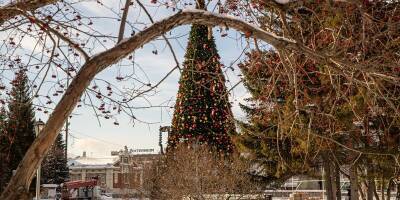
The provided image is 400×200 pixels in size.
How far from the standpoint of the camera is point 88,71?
421cm

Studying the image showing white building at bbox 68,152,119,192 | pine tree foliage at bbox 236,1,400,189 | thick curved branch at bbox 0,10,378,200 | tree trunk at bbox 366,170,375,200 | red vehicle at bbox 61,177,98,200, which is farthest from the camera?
white building at bbox 68,152,119,192

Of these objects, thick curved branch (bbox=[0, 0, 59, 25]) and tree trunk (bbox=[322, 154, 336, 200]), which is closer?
thick curved branch (bbox=[0, 0, 59, 25])

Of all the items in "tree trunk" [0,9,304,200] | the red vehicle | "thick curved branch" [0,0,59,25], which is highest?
"thick curved branch" [0,0,59,25]

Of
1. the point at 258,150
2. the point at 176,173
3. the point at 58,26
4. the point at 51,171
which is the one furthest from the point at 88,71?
the point at 51,171

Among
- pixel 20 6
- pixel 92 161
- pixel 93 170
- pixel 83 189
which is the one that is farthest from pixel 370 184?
pixel 92 161

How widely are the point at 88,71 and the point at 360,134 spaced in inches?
393

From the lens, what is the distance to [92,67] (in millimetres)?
4207

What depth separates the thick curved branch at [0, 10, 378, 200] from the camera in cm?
413

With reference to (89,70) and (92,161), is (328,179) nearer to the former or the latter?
(89,70)

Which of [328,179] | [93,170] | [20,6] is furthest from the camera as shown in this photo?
[93,170]

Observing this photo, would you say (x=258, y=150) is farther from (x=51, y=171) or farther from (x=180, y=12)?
(x=51, y=171)

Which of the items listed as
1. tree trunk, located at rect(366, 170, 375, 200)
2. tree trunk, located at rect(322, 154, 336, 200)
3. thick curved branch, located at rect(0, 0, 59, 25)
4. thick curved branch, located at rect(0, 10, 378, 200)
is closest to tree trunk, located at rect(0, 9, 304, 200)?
thick curved branch, located at rect(0, 10, 378, 200)

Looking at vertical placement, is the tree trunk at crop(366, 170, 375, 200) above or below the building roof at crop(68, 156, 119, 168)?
below

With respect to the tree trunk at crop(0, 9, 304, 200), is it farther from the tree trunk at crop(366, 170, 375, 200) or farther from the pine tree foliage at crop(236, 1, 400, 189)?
the tree trunk at crop(366, 170, 375, 200)
